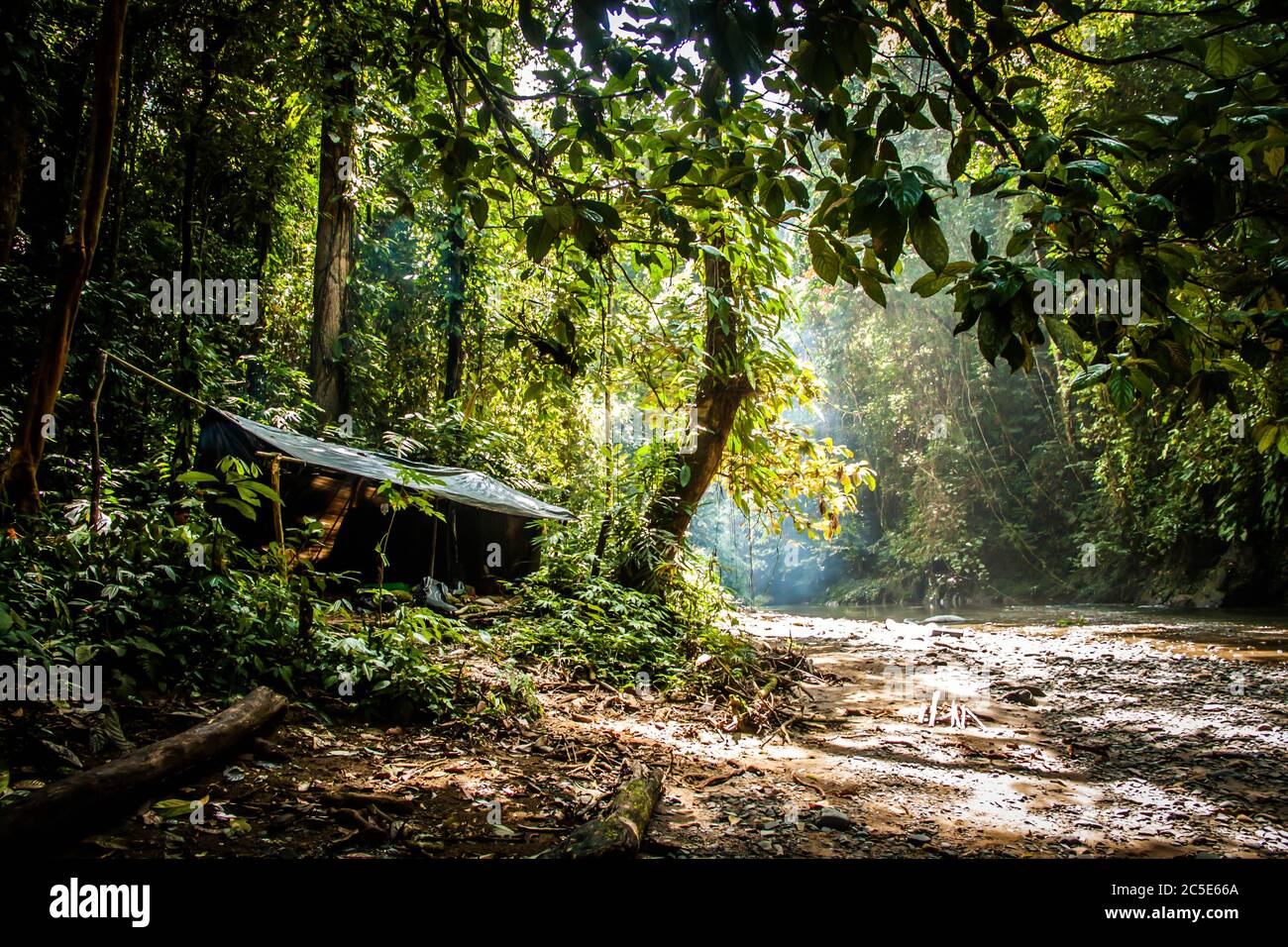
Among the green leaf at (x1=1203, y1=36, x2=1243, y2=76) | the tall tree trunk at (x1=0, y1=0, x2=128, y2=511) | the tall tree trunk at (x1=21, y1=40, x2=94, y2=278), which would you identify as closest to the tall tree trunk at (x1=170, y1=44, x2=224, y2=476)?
the tall tree trunk at (x1=21, y1=40, x2=94, y2=278)

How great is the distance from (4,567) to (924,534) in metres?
21.0

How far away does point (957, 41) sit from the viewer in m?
1.53

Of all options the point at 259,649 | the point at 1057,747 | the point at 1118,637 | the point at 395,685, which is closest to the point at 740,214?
the point at 395,685

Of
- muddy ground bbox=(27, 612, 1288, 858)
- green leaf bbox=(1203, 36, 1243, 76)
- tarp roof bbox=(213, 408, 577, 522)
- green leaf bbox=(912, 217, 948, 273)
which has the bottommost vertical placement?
muddy ground bbox=(27, 612, 1288, 858)

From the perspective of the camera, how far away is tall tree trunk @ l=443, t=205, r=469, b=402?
33.5 ft

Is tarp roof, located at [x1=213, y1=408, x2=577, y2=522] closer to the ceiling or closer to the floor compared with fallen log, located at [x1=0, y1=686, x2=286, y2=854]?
closer to the ceiling

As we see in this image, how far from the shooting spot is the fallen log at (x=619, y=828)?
6.21ft

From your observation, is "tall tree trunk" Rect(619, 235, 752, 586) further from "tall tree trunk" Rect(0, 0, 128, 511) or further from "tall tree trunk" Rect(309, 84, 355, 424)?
"tall tree trunk" Rect(309, 84, 355, 424)

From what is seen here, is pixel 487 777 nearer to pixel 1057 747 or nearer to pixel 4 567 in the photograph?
pixel 4 567

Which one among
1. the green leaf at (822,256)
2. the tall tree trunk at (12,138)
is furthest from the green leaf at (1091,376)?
the tall tree trunk at (12,138)

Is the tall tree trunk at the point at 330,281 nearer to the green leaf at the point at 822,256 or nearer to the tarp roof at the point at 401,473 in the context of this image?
the tarp roof at the point at 401,473

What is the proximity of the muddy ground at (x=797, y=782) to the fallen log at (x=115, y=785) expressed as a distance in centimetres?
7

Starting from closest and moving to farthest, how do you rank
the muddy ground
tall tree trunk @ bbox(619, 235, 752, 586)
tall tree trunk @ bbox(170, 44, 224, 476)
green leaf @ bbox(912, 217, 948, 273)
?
green leaf @ bbox(912, 217, 948, 273) → the muddy ground → tall tree trunk @ bbox(170, 44, 224, 476) → tall tree trunk @ bbox(619, 235, 752, 586)

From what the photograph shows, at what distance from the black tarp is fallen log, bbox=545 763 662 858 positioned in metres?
2.50
